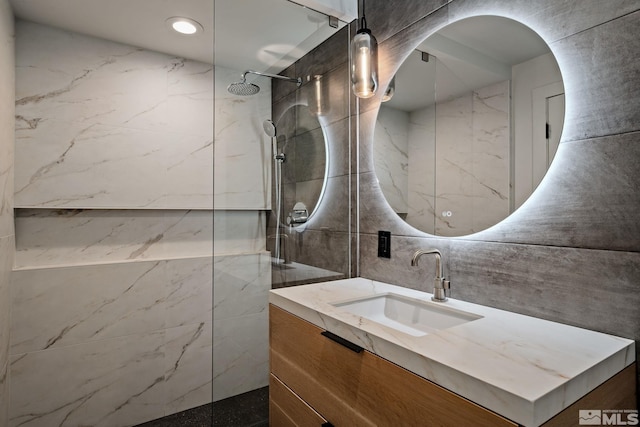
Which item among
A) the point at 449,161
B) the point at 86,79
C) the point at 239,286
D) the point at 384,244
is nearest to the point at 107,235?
the point at 86,79

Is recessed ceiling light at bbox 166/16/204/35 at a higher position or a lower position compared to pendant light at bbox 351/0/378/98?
higher

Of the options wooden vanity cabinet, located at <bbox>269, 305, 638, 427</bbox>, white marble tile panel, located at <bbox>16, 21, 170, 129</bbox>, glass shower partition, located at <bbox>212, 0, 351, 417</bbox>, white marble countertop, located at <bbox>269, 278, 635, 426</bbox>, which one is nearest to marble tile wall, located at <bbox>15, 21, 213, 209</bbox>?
white marble tile panel, located at <bbox>16, 21, 170, 129</bbox>

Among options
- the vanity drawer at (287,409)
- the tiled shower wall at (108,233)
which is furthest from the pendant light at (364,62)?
the vanity drawer at (287,409)

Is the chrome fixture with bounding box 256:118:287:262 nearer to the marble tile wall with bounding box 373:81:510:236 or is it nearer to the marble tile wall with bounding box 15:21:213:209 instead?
the marble tile wall with bounding box 373:81:510:236

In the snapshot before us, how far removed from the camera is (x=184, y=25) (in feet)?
6.31

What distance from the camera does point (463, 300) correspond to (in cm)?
129

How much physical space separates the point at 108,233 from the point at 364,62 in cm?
182

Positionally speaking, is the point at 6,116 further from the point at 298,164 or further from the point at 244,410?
the point at 244,410

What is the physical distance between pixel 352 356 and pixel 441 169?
2.85ft

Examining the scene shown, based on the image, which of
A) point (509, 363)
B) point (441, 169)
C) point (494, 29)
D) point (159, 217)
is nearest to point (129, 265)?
point (159, 217)

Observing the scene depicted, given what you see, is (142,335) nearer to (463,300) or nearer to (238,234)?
(238,234)

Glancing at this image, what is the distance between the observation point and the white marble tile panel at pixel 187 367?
2141mm

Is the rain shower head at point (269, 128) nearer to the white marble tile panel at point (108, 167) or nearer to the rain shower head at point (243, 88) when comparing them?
the rain shower head at point (243, 88)

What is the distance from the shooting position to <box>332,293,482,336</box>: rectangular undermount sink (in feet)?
3.92
